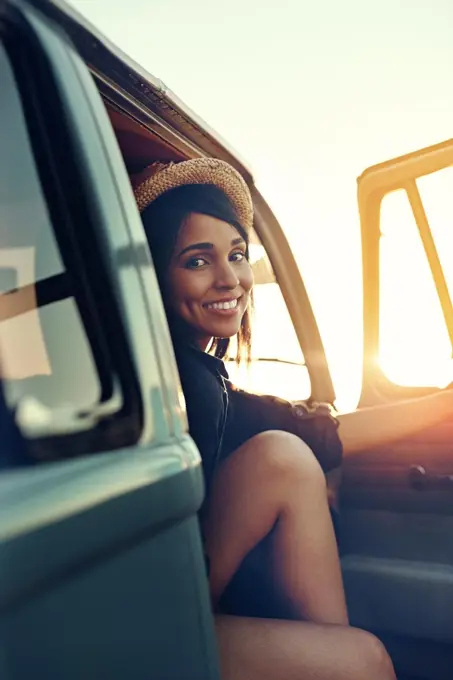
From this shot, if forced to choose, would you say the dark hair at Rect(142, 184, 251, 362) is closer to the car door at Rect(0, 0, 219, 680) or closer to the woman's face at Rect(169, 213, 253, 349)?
the woman's face at Rect(169, 213, 253, 349)

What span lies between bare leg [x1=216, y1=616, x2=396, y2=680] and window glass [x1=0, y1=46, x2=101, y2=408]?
1.90ft

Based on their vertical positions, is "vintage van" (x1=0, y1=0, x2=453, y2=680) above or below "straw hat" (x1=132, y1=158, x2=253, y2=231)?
below

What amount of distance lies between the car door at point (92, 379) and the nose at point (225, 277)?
684 millimetres

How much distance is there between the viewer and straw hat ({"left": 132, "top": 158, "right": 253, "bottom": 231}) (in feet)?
4.83

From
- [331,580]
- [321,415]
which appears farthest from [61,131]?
[321,415]

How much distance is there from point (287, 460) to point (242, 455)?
0.33 feet

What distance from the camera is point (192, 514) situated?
761 millimetres

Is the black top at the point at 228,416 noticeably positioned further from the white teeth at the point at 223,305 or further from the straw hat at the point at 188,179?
the straw hat at the point at 188,179

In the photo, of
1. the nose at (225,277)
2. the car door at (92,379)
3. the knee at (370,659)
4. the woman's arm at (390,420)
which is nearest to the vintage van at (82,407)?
the car door at (92,379)

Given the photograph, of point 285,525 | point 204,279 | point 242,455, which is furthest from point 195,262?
point 285,525

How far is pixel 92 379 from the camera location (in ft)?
2.56

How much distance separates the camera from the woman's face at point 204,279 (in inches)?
59.2

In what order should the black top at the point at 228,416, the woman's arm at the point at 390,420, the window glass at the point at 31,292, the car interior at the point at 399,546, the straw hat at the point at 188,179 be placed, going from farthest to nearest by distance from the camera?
the woman's arm at the point at 390,420
the car interior at the point at 399,546
the straw hat at the point at 188,179
the black top at the point at 228,416
the window glass at the point at 31,292

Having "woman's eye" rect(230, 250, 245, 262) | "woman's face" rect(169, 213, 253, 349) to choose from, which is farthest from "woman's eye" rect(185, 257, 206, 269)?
"woman's eye" rect(230, 250, 245, 262)
